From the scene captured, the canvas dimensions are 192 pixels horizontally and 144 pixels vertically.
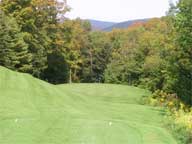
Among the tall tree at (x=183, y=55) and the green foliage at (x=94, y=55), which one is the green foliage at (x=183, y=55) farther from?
the green foliage at (x=94, y=55)

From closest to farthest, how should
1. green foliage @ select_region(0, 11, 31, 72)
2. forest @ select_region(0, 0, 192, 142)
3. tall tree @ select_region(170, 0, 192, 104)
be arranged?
tall tree @ select_region(170, 0, 192, 104), forest @ select_region(0, 0, 192, 142), green foliage @ select_region(0, 11, 31, 72)

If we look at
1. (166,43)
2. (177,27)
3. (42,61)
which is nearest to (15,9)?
(42,61)

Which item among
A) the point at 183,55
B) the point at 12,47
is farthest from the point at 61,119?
the point at 12,47

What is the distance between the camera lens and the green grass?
14398mm

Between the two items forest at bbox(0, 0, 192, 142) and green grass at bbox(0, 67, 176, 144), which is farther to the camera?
forest at bbox(0, 0, 192, 142)

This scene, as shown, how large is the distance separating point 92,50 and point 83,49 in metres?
2.31

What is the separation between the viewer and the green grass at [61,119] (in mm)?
14398

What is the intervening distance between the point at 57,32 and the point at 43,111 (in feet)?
123

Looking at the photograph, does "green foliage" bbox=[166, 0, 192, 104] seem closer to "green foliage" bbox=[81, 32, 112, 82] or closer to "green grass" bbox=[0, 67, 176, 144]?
"green grass" bbox=[0, 67, 176, 144]

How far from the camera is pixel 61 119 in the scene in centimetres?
1819

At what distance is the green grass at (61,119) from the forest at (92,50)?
5.11 meters

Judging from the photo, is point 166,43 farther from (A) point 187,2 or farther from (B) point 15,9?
(B) point 15,9

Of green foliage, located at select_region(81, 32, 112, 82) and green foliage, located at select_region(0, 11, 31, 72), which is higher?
green foliage, located at select_region(0, 11, 31, 72)

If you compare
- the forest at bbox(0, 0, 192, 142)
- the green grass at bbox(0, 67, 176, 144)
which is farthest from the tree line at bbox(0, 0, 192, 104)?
the green grass at bbox(0, 67, 176, 144)
